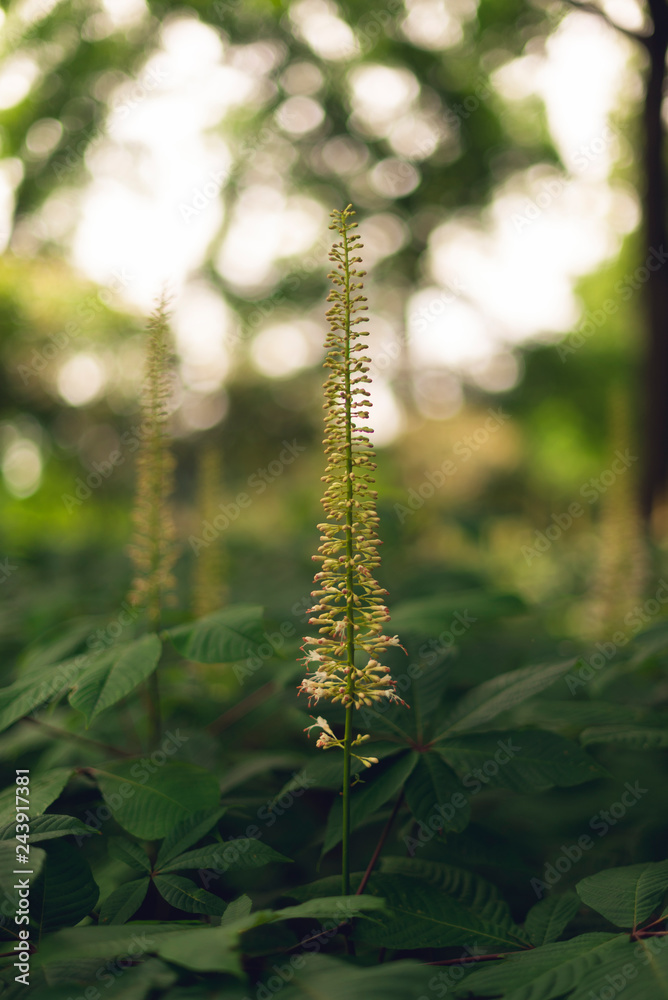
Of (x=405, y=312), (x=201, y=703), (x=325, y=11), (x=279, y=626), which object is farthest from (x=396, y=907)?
(x=405, y=312)

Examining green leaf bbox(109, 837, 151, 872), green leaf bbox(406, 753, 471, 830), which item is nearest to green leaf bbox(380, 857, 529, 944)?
green leaf bbox(406, 753, 471, 830)

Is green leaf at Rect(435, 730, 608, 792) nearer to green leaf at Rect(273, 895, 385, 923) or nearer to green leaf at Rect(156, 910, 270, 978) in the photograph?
green leaf at Rect(273, 895, 385, 923)

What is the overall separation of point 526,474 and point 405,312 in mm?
8526

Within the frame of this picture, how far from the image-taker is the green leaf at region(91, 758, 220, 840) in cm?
153

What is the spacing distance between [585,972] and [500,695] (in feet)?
2.21

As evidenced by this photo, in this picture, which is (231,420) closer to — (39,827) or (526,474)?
(526,474)

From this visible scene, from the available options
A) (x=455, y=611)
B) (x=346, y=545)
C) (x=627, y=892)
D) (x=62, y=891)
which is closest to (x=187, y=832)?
(x=62, y=891)

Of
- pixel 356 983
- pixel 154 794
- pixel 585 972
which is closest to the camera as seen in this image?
pixel 356 983

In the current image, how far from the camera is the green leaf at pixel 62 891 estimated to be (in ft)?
4.43

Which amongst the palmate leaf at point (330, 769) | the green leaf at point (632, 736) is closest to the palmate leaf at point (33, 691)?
the palmate leaf at point (330, 769)

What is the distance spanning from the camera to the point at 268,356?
63.1 feet

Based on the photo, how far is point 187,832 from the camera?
1553 mm

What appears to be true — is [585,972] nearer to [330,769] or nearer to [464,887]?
[464,887]

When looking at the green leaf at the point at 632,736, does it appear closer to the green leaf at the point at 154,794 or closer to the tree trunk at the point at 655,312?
the green leaf at the point at 154,794
